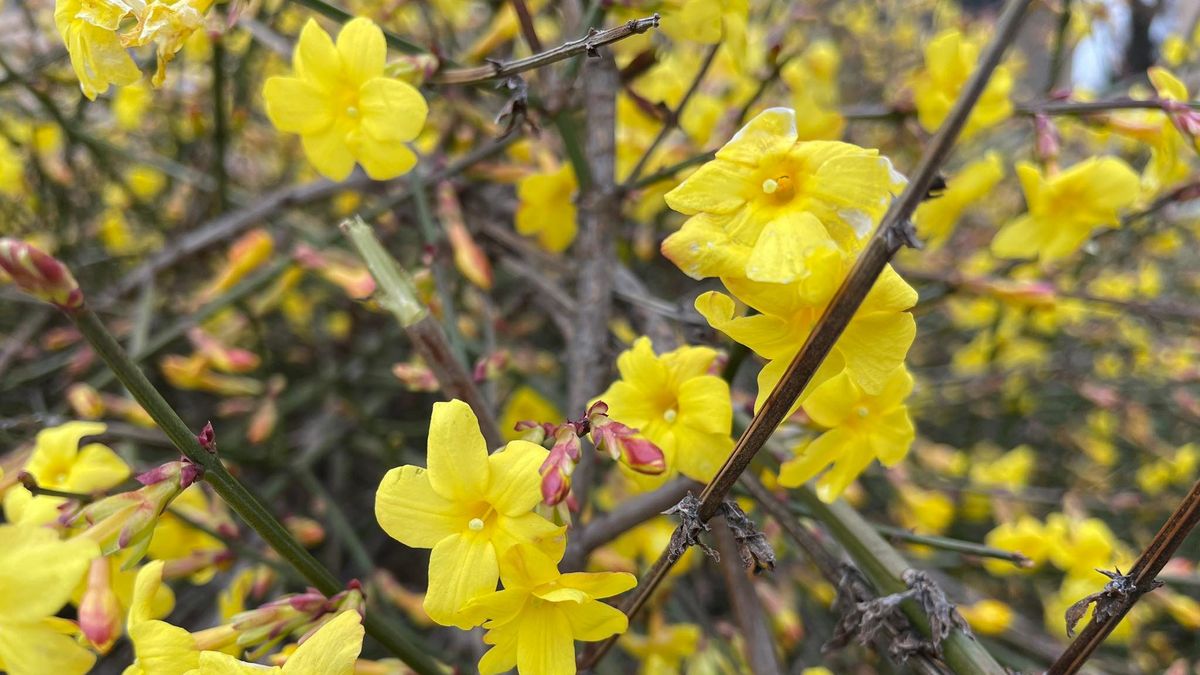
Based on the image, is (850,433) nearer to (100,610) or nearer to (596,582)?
(596,582)

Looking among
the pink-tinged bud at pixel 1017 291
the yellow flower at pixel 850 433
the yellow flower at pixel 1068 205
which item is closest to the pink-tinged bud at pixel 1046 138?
the yellow flower at pixel 1068 205

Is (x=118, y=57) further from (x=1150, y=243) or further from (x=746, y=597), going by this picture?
(x=1150, y=243)

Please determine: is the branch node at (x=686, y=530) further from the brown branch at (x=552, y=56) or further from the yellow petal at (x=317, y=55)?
the yellow petal at (x=317, y=55)

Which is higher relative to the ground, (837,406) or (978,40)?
(837,406)

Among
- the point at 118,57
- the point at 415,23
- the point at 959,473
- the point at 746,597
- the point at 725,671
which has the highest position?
the point at 118,57

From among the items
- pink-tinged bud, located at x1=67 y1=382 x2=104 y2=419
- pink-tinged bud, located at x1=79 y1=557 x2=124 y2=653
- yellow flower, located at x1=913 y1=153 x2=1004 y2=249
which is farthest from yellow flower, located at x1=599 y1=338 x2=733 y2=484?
pink-tinged bud, located at x1=67 y1=382 x2=104 y2=419

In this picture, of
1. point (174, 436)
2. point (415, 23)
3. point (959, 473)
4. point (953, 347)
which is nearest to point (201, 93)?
point (415, 23)
